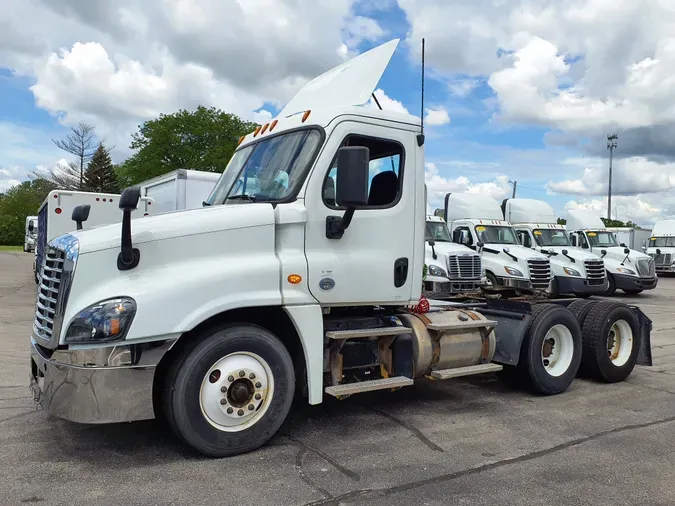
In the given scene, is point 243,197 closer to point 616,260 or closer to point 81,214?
point 81,214

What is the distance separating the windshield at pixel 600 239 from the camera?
70.3 feet

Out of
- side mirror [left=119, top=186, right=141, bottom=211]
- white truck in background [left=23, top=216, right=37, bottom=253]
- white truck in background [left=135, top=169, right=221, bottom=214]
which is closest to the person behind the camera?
side mirror [left=119, top=186, right=141, bottom=211]

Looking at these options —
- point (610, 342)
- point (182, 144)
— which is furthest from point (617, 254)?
point (182, 144)

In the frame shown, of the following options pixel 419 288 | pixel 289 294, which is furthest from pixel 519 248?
pixel 289 294

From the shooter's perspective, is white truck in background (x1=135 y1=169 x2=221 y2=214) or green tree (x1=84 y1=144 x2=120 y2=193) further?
green tree (x1=84 y1=144 x2=120 y2=193)

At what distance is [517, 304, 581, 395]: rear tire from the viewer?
641cm

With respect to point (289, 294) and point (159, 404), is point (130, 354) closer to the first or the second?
point (159, 404)

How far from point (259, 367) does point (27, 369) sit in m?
4.34

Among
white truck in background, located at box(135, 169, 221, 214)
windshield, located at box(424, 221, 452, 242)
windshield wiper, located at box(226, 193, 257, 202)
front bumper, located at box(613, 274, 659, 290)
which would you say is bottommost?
front bumper, located at box(613, 274, 659, 290)

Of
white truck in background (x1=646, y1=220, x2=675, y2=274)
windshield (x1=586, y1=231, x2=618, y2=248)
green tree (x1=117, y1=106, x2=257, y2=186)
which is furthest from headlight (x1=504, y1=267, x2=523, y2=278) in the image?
green tree (x1=117, y1=106, x2=257, y2=186)

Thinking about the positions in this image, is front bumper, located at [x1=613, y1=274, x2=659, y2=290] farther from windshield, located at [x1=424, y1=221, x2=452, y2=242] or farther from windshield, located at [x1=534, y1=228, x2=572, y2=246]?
windshield, located at [x1=424, y1=221, x2=452, y2=242]

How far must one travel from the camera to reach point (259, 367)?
456 cm

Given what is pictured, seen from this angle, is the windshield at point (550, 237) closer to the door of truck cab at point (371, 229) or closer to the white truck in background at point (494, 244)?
the white truck in background at point (494, 244)

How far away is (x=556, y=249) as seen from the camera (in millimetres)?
18953
